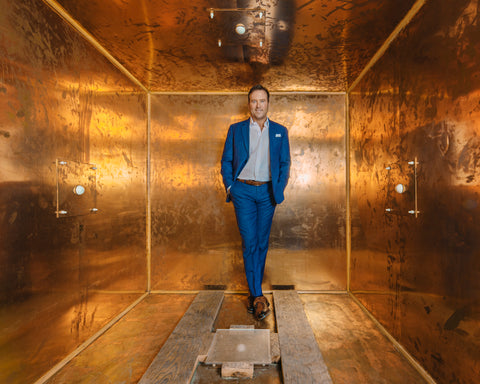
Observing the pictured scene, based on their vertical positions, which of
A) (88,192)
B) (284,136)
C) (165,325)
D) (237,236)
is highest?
(284,136)

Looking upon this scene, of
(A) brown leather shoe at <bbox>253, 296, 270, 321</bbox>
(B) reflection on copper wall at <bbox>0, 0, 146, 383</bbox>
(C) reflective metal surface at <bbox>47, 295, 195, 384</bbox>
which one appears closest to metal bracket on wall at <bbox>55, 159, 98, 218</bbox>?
(B) reflection on copper wall at <bbox>0, 0, 146, 383</bbox>

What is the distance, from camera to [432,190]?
1.38 meters

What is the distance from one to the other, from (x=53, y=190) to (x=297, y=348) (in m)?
1.59

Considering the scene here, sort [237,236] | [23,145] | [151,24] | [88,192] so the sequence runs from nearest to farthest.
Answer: [23,145] → [151,24] → [88,192] → [237,236]

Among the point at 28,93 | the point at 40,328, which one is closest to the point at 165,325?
the point at 40,328

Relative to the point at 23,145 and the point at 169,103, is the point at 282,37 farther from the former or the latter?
the point at 23,145

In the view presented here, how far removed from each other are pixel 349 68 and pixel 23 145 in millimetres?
2193

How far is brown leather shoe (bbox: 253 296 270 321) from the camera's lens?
2.12m

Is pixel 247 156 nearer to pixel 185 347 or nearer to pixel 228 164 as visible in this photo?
pixel 228 164

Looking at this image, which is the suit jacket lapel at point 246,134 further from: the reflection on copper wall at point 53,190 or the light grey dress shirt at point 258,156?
the reflection on copper wall at point 53,190

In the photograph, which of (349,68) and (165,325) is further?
(349,68)

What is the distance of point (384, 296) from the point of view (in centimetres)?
191

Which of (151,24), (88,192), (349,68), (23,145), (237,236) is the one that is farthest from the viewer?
(237,236)

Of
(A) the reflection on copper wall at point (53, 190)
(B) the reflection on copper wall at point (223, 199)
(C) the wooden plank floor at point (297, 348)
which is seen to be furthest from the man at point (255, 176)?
(A) the reflection on copper wall at point (53, 190)
